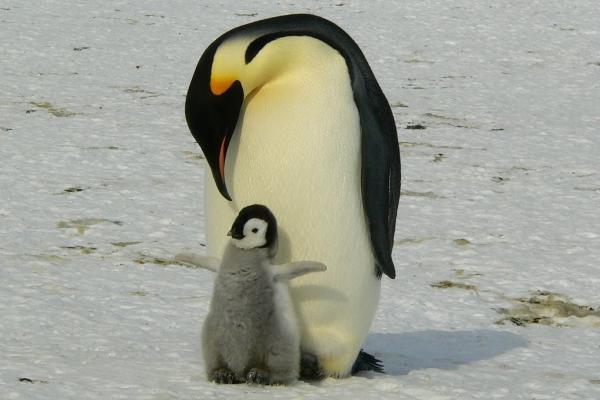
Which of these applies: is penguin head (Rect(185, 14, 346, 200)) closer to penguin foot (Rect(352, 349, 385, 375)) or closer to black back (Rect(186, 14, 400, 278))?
black back (Rect(186, 14, 400, 278))

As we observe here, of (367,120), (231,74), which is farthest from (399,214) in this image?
(231,74)

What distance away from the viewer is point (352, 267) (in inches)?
153

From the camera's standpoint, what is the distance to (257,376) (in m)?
3.62

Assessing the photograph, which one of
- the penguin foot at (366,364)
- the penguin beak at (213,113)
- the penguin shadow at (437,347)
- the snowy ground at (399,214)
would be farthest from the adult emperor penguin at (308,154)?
the penguin shadow at (437,347)

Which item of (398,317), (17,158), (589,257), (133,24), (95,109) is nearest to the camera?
(398,317)

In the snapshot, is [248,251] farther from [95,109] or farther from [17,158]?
[95,109]

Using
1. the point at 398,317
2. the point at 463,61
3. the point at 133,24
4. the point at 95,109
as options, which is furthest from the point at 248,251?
the point at 133,24

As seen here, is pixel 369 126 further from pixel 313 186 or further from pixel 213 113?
pixel 213 113

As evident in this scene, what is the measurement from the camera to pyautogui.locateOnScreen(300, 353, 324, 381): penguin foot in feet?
12.7

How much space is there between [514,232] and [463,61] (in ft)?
17.6

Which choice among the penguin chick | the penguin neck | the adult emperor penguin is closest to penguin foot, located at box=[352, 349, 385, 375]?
the adult emperor penguin

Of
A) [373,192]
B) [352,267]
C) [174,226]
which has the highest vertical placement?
[373,192]

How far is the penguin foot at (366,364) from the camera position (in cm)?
410

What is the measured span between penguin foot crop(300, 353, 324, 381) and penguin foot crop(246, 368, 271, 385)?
0.26 meters
